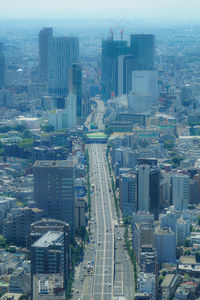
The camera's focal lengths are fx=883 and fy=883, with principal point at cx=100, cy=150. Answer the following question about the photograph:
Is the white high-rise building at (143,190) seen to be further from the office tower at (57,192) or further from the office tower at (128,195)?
the office tower at (57,192)

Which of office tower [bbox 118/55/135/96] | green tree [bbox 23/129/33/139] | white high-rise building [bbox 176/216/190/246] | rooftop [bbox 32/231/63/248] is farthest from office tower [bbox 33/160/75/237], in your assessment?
office tower [bbox 118/55/135/96]

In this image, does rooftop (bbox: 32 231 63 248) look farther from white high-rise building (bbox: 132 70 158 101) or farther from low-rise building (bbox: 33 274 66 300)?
white high-rise building (bbox: 132 70 158 101)

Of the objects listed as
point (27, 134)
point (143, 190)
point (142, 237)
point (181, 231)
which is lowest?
point (27, 134)

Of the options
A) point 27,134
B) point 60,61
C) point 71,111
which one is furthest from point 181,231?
point 60,61

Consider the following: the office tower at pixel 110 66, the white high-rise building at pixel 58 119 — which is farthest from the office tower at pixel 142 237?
the office tower at pixel 110 66

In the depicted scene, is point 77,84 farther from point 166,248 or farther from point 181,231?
point 166,248

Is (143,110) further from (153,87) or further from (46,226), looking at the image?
(46,226)
